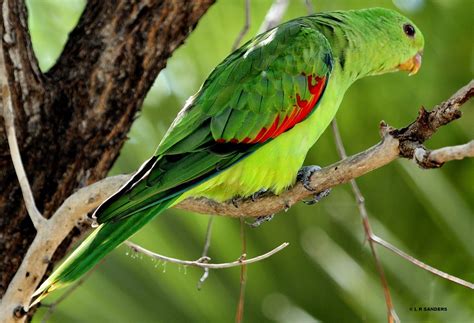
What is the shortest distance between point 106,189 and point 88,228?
1.40ft

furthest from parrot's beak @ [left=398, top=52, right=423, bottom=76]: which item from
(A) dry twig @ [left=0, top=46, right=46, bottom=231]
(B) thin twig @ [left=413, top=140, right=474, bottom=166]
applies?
(A) dry twig @ [left=0, top=46, right=46, bottom=231]

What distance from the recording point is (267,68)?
3.00 m

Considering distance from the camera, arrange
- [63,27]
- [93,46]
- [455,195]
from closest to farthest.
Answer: [93,46] < [455,195] < [63,27]

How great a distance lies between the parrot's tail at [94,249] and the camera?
237 cm

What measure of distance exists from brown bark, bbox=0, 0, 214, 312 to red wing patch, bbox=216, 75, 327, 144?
625mm

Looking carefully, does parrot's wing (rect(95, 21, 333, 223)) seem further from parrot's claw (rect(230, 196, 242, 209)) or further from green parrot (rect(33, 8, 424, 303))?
parrot's claw (rect(230, 196, 242, 209))

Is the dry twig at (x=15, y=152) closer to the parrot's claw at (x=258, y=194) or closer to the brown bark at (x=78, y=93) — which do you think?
the brown bark at (x=78, y=93)

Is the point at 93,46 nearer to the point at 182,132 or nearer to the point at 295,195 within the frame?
the point at 182,132

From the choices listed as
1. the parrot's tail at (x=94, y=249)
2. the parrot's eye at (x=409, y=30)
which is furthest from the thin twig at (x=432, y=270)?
the parrot's eye at (x=409, y=30)

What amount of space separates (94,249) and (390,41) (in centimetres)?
177

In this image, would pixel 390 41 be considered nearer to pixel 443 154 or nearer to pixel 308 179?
pixel 308 179

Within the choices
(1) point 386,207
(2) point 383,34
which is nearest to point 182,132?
(2) point 383,34

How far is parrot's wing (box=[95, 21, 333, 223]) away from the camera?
270cm

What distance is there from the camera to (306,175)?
2854 millimetres
